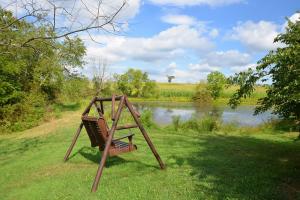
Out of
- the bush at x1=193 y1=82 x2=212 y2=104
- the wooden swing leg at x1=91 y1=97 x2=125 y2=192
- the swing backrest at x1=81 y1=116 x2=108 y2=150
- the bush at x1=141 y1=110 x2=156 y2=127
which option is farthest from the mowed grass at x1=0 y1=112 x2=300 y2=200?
the bush at x1=193 y1=82 x2=212 y2=104

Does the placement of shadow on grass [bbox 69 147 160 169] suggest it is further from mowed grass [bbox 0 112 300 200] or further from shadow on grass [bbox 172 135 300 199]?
shadow on grass [bbox 172 135 300 199]

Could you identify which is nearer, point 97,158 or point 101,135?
point 101,135

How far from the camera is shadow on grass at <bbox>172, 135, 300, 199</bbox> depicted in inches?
225

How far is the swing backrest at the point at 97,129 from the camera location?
21.9ft

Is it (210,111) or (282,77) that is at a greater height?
(282,77)

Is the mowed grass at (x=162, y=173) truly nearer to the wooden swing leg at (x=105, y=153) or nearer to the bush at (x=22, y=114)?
the wooden swing leg at (x=105, y=153)

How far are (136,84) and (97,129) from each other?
239 feet

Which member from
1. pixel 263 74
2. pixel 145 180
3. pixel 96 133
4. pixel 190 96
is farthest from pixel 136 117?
pixel 190 96

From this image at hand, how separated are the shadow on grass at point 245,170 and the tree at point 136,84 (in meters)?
65.9

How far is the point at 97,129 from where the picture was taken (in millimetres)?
6785

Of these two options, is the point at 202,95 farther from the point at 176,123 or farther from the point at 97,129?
the point at 97,129

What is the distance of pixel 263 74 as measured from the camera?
7.67m

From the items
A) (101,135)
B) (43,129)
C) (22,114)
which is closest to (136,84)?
(22,114)

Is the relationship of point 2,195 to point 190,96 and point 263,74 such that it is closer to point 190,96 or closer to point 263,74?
point 263,74
